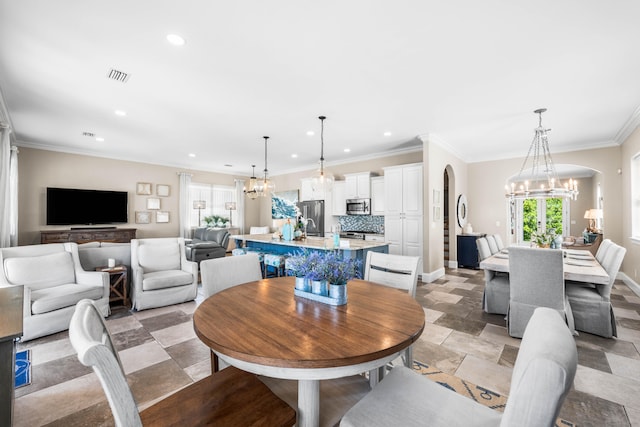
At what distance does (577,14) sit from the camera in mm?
2031

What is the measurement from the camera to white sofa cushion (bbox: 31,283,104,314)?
2.76 meters

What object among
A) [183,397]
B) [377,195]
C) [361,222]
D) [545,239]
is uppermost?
[377,195]

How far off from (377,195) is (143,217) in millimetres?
6009

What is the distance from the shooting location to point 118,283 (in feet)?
12.1

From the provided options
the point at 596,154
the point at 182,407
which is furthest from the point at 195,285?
the point at 596,154

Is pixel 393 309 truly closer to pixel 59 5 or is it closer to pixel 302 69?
pixel 302 69

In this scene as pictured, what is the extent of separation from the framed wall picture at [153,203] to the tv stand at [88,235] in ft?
2.89

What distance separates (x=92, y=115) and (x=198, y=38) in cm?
293

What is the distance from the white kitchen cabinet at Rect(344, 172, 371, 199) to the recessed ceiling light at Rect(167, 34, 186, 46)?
4665 millimetres

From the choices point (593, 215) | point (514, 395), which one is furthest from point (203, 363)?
point (593, 215)

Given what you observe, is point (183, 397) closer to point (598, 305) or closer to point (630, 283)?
point (598, 305)

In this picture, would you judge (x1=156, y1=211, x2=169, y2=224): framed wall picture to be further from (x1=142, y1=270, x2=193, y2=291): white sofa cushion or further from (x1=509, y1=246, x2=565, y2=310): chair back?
(x1=509, y1=246, x2=565, y2=310): chair back

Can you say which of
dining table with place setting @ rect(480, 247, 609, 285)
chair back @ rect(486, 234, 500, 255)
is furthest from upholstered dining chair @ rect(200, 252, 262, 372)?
chair back @ rect(486, 234, 500, 255)

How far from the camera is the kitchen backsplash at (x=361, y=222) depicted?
6.63m
